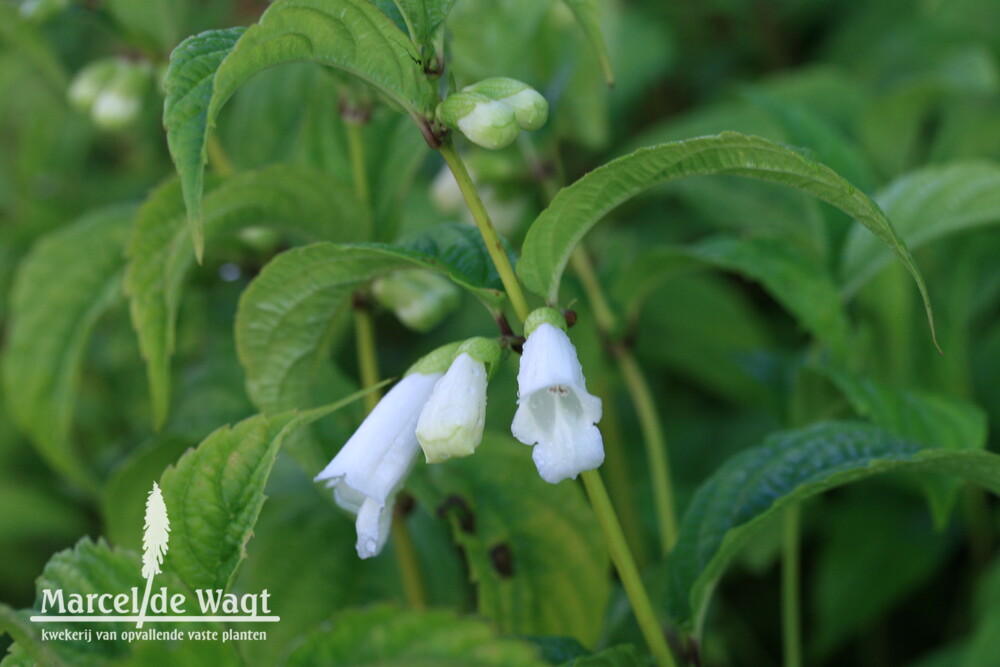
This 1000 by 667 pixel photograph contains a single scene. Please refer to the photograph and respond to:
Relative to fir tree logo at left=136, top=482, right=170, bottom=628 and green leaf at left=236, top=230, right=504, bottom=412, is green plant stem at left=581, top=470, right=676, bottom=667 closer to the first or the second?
green leaf at left=236, top=230, right=504, bottom=412

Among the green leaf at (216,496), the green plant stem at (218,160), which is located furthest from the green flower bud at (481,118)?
the green plant stem at (218,160)

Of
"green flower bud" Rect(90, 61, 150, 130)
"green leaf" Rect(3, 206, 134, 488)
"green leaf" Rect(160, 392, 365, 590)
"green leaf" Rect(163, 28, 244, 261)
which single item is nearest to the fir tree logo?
"green leaf" Rect(160, 392, 365, 590)

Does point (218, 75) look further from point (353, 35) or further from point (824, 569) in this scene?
point (824, 569)

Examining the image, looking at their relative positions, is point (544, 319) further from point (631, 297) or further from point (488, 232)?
point (631, 297)

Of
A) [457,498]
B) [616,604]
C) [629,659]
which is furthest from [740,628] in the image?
[629,659]

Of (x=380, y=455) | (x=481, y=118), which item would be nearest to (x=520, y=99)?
(x=481, y=118)

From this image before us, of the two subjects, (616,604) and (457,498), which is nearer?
(457,498)
